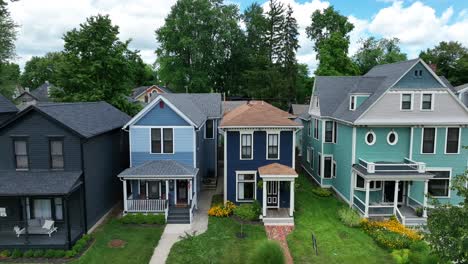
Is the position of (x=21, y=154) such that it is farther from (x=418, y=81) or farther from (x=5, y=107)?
(x=418, y=81)

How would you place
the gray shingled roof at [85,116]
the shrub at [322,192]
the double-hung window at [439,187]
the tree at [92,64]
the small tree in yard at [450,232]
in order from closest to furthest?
1. the small tree in yard at [450,232]
2. the gray shingled roof at [85,116]
3. the double-hung window at [439,187]
4. the shrub at [322,192]
5. the tree at [92,64]

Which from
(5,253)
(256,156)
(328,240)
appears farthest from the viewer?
(256,156)

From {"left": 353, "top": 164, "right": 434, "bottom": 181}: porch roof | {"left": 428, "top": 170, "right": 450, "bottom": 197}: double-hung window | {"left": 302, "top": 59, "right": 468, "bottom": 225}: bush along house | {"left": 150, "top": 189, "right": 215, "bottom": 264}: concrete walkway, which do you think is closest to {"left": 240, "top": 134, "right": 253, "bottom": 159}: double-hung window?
{"left": 150, "top": 189, "right": 215, "bottom": 264}: concrete walkway

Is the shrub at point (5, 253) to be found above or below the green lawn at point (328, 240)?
above

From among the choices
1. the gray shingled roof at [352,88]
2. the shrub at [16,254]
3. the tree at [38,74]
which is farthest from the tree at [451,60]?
the tree at [38,74]

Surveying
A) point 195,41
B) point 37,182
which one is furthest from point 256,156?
point 195,41

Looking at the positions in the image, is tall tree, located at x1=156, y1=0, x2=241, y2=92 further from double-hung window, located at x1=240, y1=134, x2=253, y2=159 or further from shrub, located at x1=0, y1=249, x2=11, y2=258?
shrub, located at x1=0, y1=249, x2=11, y2=258

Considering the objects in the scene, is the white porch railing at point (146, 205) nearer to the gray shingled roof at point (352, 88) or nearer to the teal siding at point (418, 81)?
the gray shingled roof at point (352, 88)

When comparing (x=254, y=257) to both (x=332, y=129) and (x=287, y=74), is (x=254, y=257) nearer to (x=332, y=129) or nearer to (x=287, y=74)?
(x=332, y=129)
